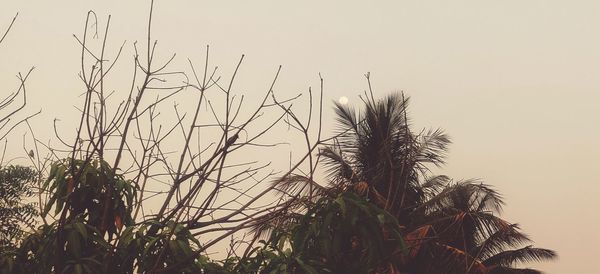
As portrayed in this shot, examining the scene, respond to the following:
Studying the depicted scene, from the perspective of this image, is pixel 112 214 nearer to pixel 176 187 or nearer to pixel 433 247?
pixel 176 187

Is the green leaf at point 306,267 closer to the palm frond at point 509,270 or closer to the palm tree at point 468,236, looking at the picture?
the palm tree at point 468,236

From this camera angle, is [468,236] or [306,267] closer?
[306,267]

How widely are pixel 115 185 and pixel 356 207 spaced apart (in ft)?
4.02

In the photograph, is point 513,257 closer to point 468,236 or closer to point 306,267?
point 468,236

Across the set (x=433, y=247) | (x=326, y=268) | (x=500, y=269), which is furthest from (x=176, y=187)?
(x=500, y=269)

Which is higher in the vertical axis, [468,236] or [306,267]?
[468,236]

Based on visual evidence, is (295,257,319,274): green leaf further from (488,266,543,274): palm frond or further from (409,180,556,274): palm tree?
(488,266,543,274): palm frond

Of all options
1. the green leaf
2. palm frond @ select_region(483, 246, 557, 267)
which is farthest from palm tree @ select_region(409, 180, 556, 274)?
the green leaf

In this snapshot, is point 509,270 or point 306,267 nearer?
point 306,267

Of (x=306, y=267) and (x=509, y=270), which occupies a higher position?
(x=509, y=270)

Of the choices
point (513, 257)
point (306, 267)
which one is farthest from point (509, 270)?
point (306, 267)

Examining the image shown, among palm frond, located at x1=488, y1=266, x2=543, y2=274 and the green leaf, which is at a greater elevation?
palm frond, located at x1=488, y1=266, x2=543, y2=274

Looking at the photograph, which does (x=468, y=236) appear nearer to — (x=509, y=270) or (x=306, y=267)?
(x=509, y=270)

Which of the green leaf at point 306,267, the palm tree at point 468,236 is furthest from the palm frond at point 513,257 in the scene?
the green leaf at point 306,267
